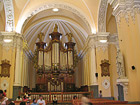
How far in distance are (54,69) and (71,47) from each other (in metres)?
2.67

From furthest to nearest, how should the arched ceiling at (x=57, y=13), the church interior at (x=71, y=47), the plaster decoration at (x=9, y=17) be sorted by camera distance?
the arched ceiling at (x=57, y=13), the plaster decoration at (x=9, y=17), the church interior at (x=71, y=47)

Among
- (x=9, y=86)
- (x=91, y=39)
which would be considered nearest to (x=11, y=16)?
(x=9, y=86)

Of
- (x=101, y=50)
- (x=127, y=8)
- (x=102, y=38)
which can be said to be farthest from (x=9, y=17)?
(x=127, y=8)

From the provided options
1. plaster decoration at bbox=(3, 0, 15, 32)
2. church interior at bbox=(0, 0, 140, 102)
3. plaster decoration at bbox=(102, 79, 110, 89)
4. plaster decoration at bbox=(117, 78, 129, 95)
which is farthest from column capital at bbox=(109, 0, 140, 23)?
plaster decoration at bbox=(3, 0, 15, 32)

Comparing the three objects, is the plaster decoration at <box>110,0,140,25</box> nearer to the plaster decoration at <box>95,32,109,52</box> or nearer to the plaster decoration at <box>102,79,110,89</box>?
the plaster decoration at <box>95,32,109,52</box>

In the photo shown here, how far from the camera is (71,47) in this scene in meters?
17.0

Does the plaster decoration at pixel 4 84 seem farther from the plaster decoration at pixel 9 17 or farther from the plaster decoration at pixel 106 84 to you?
the plaster decoration at pixel 106 84

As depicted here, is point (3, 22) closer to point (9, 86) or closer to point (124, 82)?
point (9, 86)

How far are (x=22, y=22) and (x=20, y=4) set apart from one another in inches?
49.8

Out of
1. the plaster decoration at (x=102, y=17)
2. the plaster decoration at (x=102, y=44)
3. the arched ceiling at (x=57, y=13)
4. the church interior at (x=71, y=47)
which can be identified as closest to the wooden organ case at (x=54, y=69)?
the church interior at (x=71, y=47)

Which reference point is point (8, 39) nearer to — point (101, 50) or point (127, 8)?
point (101, 50)

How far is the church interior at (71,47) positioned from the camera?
7202 mm

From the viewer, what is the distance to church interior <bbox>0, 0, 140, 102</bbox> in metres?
7.20

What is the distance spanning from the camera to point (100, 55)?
12789 mm
